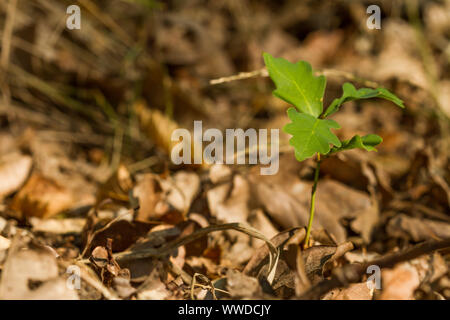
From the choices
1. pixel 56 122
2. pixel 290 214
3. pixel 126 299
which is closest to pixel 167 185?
pixel 290 214

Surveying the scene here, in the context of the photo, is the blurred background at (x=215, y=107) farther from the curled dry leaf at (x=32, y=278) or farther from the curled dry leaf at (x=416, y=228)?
the curled dry leaf at (x=32, y=278)

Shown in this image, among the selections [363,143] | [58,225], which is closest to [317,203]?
[363,143]

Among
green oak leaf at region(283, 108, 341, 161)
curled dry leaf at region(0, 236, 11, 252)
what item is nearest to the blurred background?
curled dry leaf at region(0, 236, 11, 252)

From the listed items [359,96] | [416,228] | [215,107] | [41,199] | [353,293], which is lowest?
[353,293]

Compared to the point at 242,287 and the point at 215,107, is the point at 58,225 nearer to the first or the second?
the point at 242,287

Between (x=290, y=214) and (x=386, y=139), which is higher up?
(x=386, y=139)

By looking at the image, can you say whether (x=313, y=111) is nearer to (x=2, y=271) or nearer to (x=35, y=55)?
(x=2, y=271)
